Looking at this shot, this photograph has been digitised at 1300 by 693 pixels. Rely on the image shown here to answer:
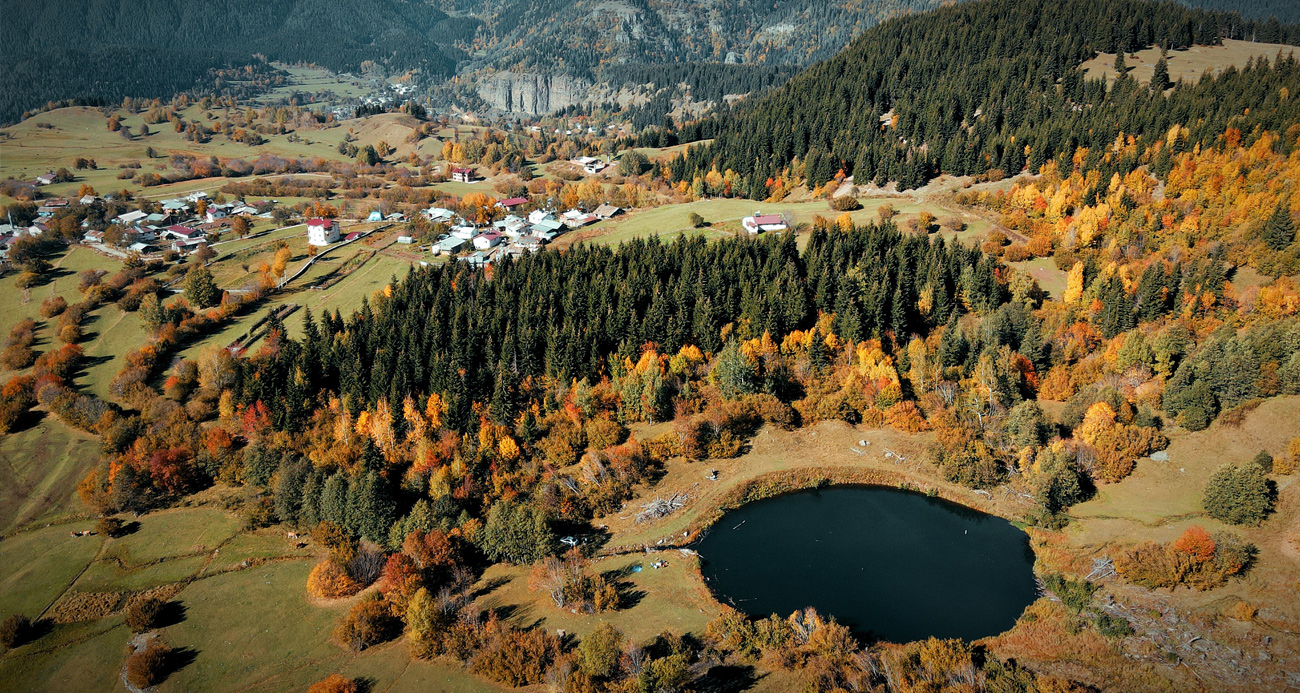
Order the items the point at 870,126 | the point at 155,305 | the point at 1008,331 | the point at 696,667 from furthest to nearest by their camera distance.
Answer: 1. the point at 870,126
2. the point at 155,305
3. the point at 1008,331
4. the point at 696,667

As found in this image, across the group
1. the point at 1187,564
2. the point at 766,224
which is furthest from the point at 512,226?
the point at 1187,564

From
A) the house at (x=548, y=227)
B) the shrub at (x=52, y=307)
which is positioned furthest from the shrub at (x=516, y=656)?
the shrub at (x=52, y=307)

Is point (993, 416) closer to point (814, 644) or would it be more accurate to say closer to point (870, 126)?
point (814, 644)

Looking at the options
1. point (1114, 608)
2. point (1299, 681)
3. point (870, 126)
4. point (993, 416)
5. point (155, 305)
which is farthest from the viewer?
point (870, 126)

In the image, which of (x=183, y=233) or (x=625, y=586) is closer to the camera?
A: (x=625, y=586)

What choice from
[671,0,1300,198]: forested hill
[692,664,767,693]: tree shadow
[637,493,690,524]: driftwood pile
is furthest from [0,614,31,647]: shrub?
[671,0,1300,198]: forested hill

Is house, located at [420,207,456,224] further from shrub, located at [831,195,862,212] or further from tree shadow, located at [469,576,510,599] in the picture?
tree shadow, located at [469,576,510,599]

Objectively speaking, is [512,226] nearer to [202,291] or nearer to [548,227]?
[548,227]

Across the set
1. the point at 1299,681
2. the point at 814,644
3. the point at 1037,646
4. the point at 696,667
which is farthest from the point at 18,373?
the point at 1299,681
